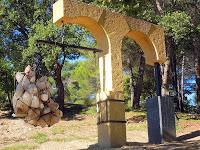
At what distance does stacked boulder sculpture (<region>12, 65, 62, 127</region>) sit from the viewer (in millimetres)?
9062

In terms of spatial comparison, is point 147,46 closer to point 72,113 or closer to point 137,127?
point 137,127

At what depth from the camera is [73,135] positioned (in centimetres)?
1806

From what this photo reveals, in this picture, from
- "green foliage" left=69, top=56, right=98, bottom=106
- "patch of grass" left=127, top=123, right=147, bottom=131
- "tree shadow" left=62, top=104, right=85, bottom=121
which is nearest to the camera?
"patch of grass" left=127, top=123, right=147, bottom=131

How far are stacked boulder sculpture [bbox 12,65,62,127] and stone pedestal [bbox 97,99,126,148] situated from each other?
2.77m

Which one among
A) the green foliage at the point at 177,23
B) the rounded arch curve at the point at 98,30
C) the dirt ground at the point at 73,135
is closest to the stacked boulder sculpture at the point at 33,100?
the dirt ground at the point at 73,135

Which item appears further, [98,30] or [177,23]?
[177,23]

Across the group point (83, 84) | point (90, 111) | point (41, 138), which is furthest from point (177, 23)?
point (83, 84)

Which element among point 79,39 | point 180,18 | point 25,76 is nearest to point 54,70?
point 79,39

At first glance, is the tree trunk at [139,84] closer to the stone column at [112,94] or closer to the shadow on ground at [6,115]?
the shadow on ground at [6,115]

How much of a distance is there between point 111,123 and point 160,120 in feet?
6.23

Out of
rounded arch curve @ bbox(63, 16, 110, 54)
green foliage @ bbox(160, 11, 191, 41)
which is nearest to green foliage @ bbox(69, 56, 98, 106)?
green foliage @ bbox(160, 11, 191, 41)

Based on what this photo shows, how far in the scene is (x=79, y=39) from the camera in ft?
85.1

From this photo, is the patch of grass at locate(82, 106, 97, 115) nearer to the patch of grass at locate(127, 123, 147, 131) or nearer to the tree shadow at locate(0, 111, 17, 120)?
the tree shadow at locate(0, 111, 17, 120)

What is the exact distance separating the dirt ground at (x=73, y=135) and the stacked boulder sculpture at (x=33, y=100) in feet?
9.06
